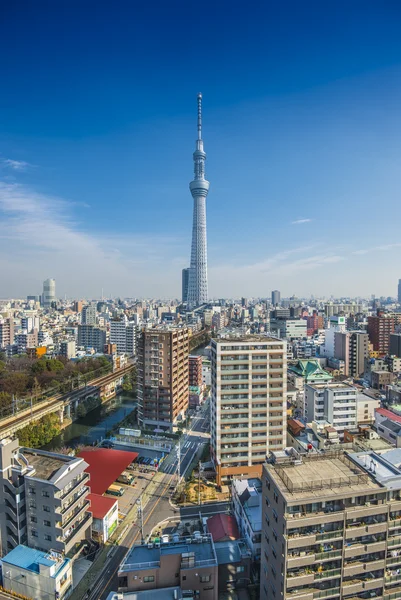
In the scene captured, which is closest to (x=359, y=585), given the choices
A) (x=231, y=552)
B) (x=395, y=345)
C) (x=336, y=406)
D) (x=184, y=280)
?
(x=231, y=552)

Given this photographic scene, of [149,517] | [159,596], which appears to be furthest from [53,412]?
[159,596]

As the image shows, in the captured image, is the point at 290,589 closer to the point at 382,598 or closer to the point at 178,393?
the point at 382,598

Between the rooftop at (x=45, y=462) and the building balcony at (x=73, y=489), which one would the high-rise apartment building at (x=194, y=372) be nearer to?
the rooftop at (x=45, y=462)

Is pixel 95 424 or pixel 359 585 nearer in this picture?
pixel 359 585

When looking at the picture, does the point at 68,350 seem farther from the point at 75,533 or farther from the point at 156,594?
the point at 156,594

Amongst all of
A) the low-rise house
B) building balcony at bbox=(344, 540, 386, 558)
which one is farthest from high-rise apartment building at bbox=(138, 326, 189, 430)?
building balcony at bbox=(344, 540, 386, 558)

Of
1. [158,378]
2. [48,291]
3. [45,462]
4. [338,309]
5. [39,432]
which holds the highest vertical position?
[48,291]

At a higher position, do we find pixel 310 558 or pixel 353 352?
pixel 353 352

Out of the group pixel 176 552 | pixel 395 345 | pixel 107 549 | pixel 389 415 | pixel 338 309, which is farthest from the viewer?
pixel 338 309

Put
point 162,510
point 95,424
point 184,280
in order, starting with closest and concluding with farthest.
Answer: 1. point 162,510
2. point 95,424
3. point 184,280
